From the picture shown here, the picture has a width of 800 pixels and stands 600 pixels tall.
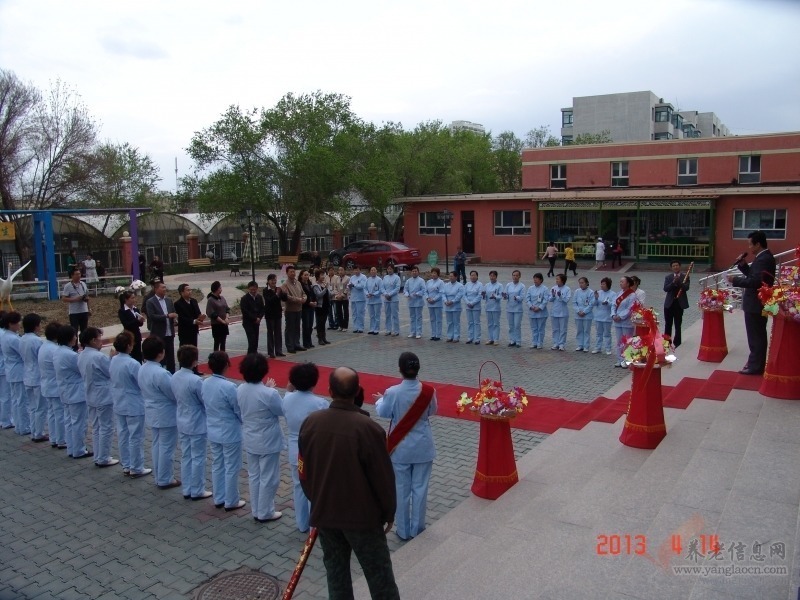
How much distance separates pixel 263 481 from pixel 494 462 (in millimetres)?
2309

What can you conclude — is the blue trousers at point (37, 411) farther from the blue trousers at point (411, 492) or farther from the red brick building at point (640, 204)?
the red brick building at point (640, 204)

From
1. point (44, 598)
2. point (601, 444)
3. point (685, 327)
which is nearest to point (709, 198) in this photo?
point (685, 327)

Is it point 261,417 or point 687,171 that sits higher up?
point 687,171

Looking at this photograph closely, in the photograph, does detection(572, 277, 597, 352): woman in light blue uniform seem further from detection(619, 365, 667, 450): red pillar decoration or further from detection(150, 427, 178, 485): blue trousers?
detection(150, 427, 178, 485): blue trousers

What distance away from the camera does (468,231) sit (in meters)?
36.5

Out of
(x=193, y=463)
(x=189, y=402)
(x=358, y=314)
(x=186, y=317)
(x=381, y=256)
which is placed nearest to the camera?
(x=189, y=402)

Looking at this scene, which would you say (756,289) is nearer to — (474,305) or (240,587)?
(240,587)

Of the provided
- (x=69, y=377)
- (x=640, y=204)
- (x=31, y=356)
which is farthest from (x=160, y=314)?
(x=640, y=204)

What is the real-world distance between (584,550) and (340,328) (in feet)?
42.4

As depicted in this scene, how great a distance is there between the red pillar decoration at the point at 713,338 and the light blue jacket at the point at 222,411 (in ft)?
27.2

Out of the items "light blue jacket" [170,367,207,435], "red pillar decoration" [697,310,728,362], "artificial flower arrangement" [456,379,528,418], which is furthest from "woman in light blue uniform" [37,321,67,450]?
"red pillar decoration" [697,310,728,362]

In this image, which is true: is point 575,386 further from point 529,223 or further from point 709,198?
point 529,223

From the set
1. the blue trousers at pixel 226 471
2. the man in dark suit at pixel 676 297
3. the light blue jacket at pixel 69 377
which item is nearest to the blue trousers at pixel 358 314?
the man in dark suit at pixel 676 297

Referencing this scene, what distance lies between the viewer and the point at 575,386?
11.3 m
